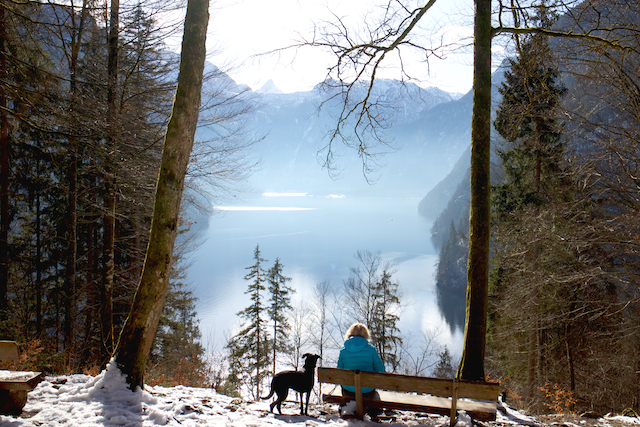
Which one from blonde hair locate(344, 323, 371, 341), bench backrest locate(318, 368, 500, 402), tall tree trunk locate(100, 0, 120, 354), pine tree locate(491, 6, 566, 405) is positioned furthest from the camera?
pine tree locate(491, 6, 566, 405)

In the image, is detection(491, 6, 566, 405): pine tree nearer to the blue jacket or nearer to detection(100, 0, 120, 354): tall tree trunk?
the blue jacket

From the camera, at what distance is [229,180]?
319 inches

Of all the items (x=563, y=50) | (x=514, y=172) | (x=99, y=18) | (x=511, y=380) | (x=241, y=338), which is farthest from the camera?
(x=241, y=338)

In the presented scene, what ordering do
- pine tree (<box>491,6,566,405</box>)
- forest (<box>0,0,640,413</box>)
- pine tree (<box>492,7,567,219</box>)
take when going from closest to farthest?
1. forest (<box>0,0,640,413</box>)
2. pine tree (<box>491,6,566,405</box>)
3. pine tree (<box>492,7,567,219</box>)

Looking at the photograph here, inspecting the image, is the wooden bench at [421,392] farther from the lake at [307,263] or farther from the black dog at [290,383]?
the lake at [307,263]

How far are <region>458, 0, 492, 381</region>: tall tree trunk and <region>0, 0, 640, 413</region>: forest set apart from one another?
27 centimetres

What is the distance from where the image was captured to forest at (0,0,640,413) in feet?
18.2

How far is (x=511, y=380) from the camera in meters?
14.7

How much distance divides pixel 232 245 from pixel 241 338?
57.2 metres

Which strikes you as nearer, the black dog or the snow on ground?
the snow on ground

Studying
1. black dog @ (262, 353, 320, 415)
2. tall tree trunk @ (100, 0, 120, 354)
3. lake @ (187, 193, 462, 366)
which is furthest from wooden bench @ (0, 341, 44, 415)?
lake @ (187, 193, 462, 366)

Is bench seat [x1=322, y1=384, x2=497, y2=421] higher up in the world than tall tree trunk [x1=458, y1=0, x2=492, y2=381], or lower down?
lower down

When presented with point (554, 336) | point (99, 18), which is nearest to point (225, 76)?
point (99, 18)

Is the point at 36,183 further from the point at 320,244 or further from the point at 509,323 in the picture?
the point at 320,244
